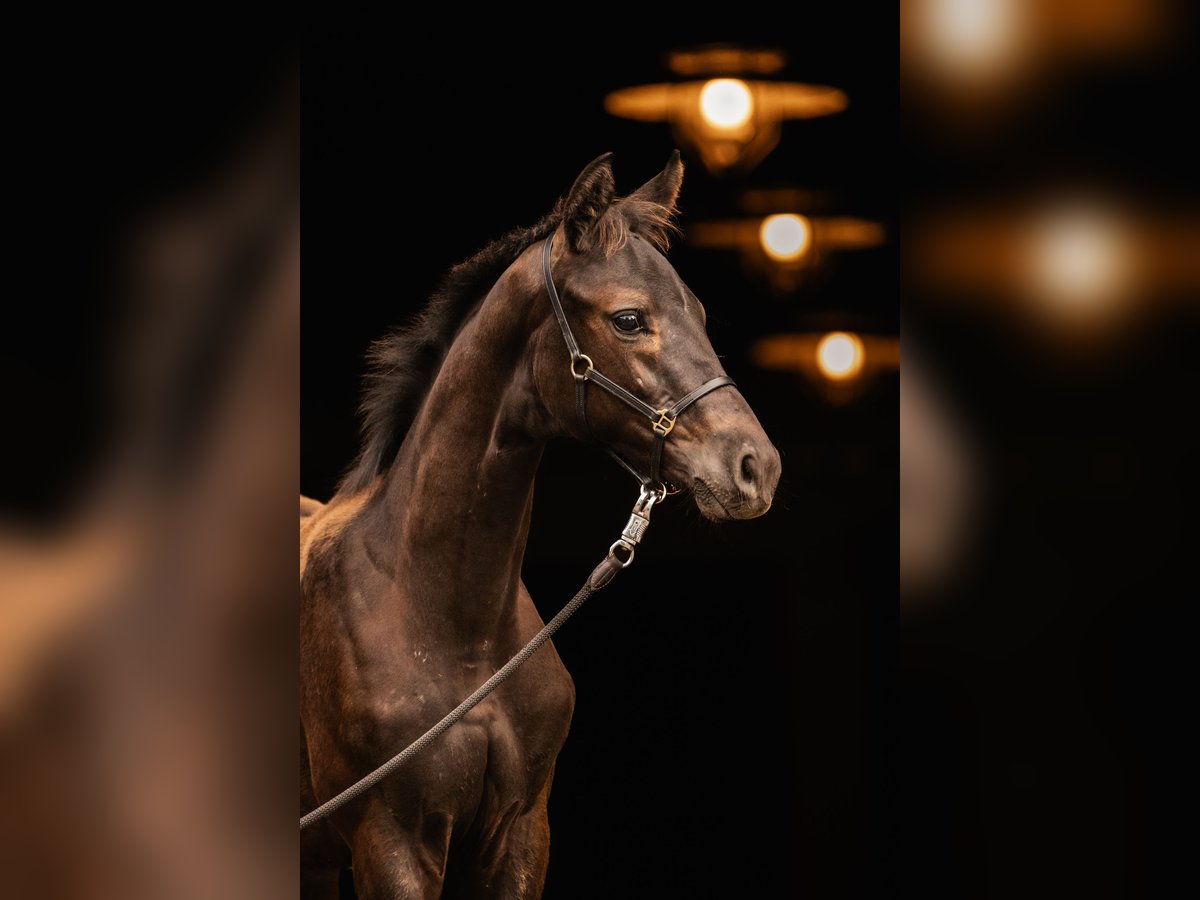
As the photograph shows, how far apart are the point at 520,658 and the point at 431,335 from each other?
992 millimetres

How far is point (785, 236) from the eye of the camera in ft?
13.9

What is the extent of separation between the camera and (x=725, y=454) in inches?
106

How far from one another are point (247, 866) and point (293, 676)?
18 cm

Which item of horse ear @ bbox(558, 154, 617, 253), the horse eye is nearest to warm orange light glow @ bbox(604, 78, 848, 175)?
horse ear @ bbox(558, 154, 617, 253)

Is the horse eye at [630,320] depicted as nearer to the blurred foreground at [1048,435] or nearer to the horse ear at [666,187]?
the horse ear at [666,187]

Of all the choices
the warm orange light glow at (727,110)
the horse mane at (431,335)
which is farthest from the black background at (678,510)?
the horse mane at (431,335)

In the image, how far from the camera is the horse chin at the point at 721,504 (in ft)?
8.88

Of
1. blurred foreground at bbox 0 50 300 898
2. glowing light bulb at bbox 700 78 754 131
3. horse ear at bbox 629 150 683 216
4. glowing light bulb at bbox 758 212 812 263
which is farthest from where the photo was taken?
glowing light bulb at bbox 758 212 812 263

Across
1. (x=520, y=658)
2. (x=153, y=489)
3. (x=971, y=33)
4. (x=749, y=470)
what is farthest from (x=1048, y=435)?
(x=520, y=658)

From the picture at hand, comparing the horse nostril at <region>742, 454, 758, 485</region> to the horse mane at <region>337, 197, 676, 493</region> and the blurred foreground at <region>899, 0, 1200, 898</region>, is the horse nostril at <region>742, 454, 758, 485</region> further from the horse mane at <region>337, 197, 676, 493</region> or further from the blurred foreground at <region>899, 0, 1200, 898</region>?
the blurred foreground at <region>899, 0, 1200, 898</region>

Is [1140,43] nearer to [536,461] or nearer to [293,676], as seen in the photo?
[293,676]

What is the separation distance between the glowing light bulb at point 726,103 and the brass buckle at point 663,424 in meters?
1.66

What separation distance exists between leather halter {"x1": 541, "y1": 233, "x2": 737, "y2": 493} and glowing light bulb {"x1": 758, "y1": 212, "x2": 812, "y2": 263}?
1.47m

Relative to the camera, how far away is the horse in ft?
9.25
